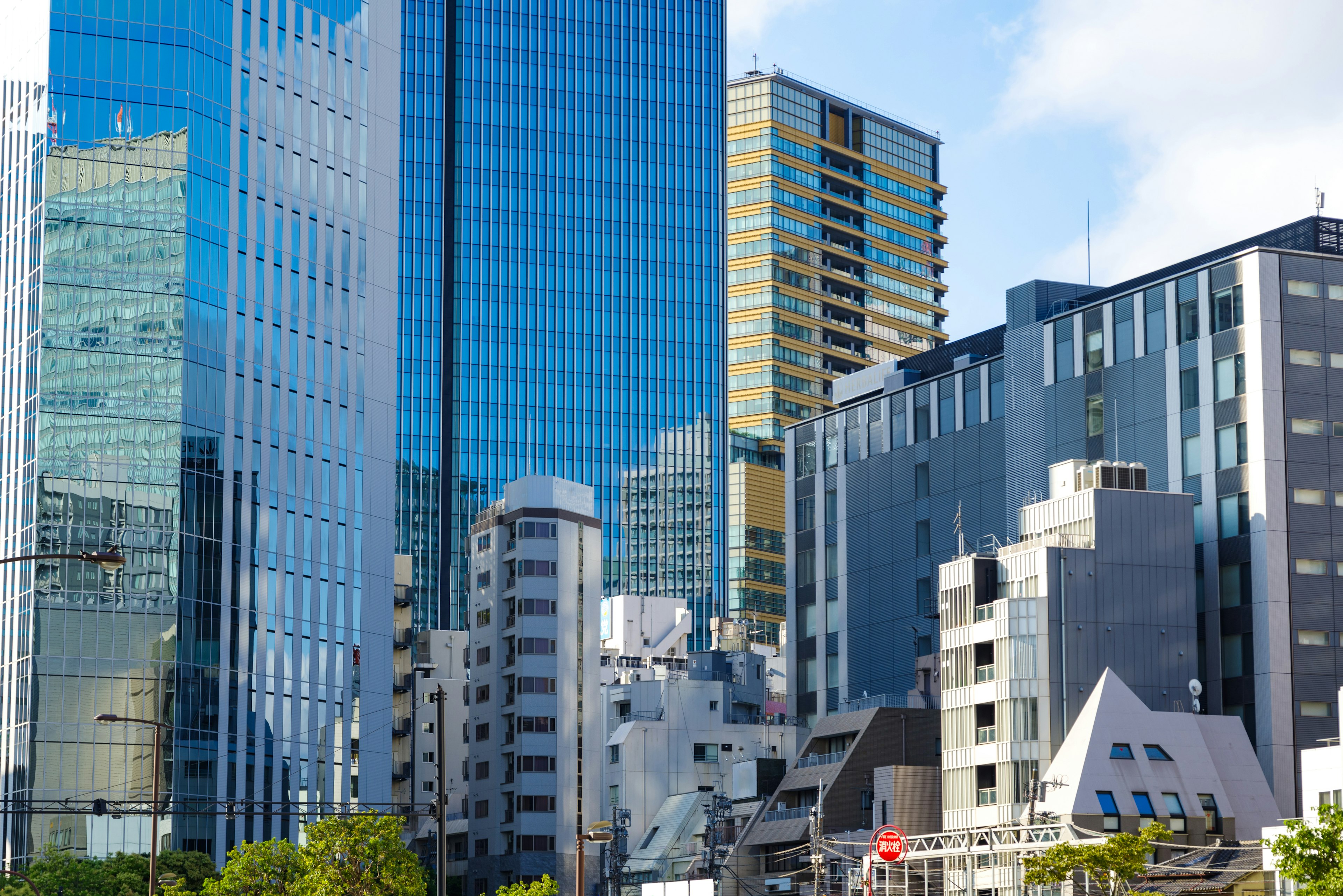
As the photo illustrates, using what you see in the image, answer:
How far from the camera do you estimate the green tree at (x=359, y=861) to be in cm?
9575

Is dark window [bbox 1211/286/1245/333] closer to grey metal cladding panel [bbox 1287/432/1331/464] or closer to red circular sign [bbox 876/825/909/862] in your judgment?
grey metal cladding panel [bbox 1287/432/1331/464]

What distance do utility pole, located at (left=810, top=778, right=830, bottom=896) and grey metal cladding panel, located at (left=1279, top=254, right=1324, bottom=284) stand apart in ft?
132

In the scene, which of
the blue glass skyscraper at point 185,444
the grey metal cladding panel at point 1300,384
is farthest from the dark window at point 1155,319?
the blue glass skyscraper at point 185,444

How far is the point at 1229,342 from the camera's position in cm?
11400

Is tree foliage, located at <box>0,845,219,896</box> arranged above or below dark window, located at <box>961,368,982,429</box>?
below

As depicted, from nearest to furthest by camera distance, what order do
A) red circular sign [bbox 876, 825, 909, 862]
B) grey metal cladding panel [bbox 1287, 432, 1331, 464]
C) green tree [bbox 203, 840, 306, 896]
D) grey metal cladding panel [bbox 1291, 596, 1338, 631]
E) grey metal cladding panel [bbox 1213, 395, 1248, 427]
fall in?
red circular sign [bbox 876, 825, 909, 862] < green tree [bbox 203, 840, 306, 896] < grey metal cladding panel [bbox 1291, 596, 1338, 631] < grey metal cladding panel [bbox 1287, 432, 1331, 464] < grey metal cladding panel [bbox 1213, 395, 1248, 427]

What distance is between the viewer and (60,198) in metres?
129

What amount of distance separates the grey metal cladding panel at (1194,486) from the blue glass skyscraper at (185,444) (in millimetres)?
57116

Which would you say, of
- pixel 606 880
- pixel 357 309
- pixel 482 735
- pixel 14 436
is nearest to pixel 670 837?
A: pixel 606 880

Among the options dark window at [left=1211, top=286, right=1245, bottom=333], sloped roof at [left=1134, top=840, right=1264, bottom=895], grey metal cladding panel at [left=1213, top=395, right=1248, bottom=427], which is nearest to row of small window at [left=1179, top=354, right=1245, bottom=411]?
grey metal cladding panel at [left=1213, top=395, right=1248, bottom=427]

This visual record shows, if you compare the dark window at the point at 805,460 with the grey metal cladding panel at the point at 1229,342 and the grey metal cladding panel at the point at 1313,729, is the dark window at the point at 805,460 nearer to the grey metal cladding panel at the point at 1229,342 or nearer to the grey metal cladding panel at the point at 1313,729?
the grey metal cladding panel at the point at 1229,342

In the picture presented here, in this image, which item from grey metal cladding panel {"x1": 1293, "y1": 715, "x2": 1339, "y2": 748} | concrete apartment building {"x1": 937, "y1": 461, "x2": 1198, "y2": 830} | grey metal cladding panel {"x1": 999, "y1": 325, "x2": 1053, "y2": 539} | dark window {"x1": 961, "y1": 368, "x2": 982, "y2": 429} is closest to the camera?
concrete apartment building {"x1": 937, "y1": 461, "x2": 1198, "y2": 830}

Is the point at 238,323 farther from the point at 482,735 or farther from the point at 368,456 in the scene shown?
the point at 482,735

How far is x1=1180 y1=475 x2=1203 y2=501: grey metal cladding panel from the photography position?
11494cm
